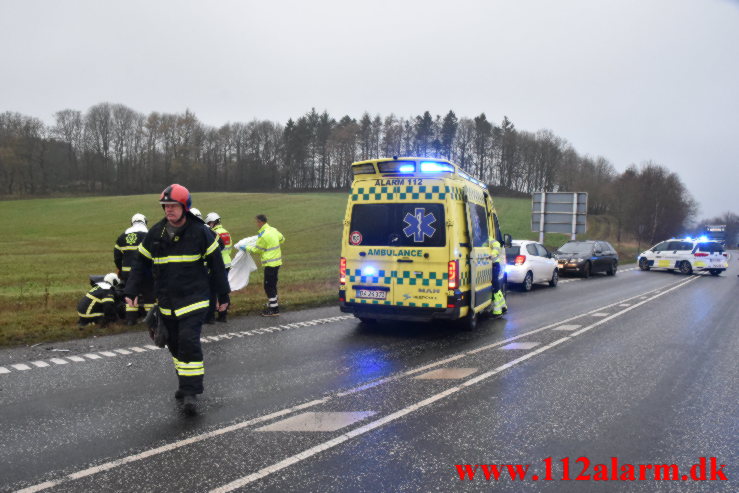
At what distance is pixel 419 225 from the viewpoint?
822 centimetres

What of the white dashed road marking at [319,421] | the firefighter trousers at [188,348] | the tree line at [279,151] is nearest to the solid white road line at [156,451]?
the white dashed road marking at [319,421]

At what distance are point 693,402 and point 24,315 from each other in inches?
393

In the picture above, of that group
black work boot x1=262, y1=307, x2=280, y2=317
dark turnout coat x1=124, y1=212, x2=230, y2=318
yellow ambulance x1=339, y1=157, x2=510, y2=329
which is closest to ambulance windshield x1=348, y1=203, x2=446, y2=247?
yellow ambulance x1=339, y1=157, x2=510, y2=329

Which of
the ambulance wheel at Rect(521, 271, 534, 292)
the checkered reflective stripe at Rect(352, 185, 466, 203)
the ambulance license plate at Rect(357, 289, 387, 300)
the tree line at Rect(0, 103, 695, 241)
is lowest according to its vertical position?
the ambulance wheel at Rect(521, 271, 534, 292)

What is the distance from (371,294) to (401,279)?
549 millimetres

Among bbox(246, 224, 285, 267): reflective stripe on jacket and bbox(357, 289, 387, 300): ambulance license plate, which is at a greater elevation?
bbox(246, 224, 285, 267): reflective stripe on jacket

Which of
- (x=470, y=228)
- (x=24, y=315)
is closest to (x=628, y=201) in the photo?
(x=470, y=228)

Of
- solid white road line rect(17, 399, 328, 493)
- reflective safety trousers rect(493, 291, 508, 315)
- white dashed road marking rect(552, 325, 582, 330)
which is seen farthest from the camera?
reflective safety trousers rect(493, 291, 508, 315)

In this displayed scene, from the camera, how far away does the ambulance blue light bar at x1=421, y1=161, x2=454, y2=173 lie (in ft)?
26.8

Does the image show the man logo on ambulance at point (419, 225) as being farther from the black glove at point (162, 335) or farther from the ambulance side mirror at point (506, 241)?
the black glove at point (162, 335)

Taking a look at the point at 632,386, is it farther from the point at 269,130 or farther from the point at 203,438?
the point at 269,130

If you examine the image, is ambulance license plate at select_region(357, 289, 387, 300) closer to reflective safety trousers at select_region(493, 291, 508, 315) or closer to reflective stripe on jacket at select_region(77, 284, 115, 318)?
reflective safety trousers at select_region(493, 291, 508, 315)

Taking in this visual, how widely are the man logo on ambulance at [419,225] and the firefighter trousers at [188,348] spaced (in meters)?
4.06

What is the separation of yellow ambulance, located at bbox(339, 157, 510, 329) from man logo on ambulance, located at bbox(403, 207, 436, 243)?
0.05 ft
